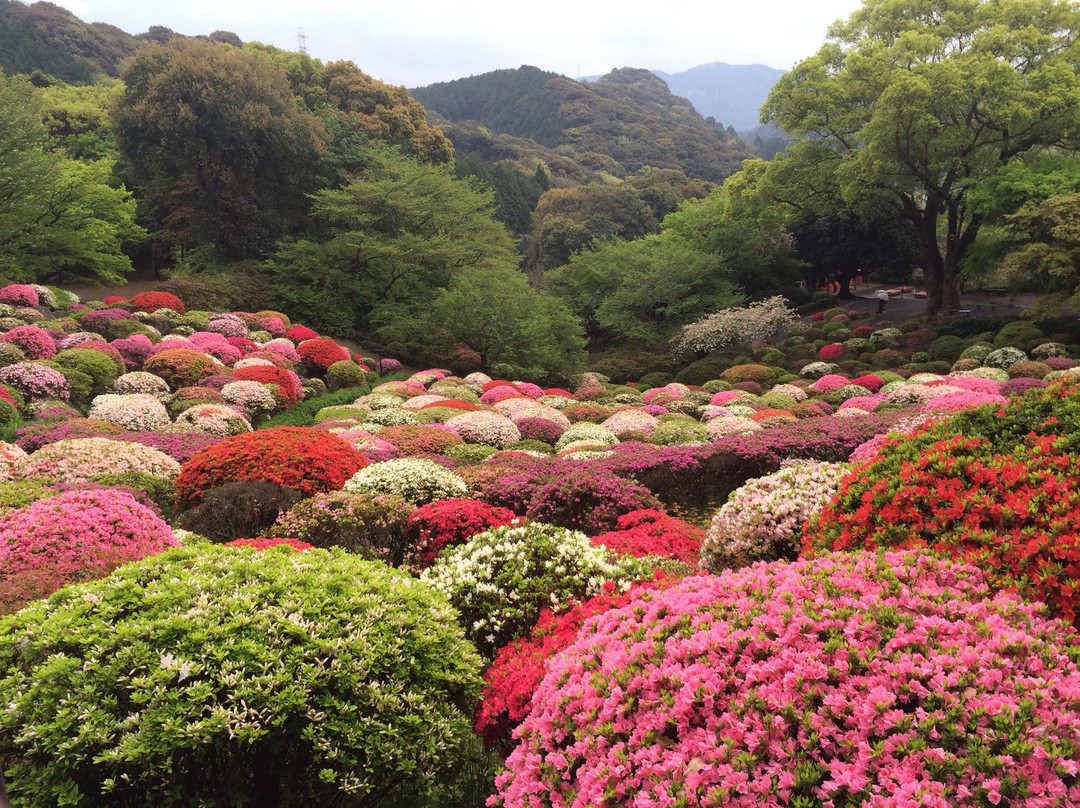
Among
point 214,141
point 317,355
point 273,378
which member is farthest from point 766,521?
point 214,141

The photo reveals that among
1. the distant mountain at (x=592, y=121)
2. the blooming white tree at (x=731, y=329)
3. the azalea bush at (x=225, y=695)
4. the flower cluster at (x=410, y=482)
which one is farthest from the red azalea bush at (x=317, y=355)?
the distant mountain at (x=592, y=121)

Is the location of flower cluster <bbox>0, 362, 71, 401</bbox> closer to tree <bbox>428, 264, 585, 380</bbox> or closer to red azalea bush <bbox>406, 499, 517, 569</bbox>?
red azalea bush <bbox>406, 499, 517, 569</bbox>

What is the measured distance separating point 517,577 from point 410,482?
3.20m

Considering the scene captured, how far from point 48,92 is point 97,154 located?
289 inches

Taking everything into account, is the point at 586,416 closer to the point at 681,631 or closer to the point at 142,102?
the point at 681,631

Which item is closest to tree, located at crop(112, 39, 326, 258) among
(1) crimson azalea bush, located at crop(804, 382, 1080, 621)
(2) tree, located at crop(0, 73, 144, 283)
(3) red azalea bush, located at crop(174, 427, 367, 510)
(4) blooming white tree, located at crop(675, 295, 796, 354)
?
(2) tree, located at crop(0, 73, 144, 283)

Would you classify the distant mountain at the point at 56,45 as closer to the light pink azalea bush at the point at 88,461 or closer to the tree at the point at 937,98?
the tree at the point at 937,98

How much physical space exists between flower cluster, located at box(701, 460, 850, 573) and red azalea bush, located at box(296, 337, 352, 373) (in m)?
18.8

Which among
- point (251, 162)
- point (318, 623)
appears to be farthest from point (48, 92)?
point (318, 623)

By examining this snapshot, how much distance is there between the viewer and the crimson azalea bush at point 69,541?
13.1 feet

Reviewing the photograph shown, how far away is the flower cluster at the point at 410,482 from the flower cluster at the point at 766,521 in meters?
3.26

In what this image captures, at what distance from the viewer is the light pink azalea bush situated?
7.36 m

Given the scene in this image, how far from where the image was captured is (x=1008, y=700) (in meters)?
1.98

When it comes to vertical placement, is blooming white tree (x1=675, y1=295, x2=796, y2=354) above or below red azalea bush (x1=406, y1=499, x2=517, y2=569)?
below
